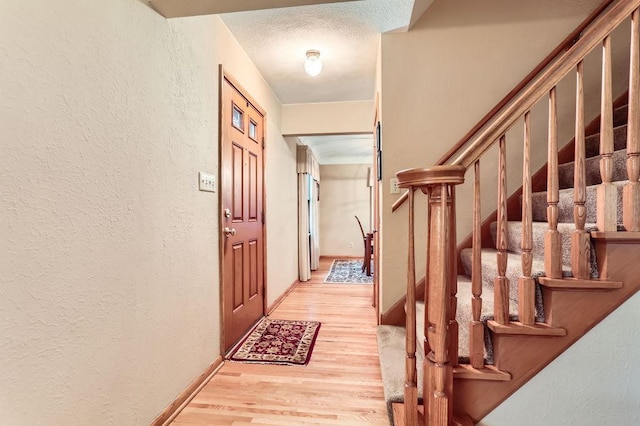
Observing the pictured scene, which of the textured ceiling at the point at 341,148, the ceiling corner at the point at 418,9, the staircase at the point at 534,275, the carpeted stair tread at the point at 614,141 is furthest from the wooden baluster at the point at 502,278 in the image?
the textured ceiling at the point at 341,148

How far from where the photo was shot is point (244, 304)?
2.44 meters

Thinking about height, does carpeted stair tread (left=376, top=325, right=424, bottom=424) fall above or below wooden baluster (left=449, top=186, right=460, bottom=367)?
below

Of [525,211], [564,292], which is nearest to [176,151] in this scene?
[525,211]

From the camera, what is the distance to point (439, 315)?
3.40 feet

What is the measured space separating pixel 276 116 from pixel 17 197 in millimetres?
2730

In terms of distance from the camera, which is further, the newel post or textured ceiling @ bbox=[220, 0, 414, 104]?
textured ceiling @ bbox=[220, 0, 414, 104]

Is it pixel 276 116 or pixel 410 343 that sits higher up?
pixel 276 116

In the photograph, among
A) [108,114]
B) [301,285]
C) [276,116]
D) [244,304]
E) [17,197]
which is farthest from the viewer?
[301,285]

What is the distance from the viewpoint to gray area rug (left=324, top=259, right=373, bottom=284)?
14.2 feet

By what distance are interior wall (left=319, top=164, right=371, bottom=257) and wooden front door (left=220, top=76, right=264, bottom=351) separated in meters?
3.87

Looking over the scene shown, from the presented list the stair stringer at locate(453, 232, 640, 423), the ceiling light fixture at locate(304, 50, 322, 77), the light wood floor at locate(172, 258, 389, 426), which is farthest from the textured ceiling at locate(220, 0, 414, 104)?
the light wood floor at locate(172, 258, 389, 426)

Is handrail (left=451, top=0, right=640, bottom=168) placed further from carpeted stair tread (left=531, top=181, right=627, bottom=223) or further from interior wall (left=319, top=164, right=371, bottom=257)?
interior wall (left=319, top=164, right=371, bottom=257)

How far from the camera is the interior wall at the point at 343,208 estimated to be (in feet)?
21.6

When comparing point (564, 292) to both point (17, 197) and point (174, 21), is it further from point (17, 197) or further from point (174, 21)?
point (174, 21)
